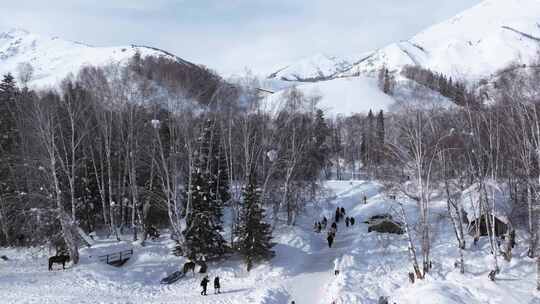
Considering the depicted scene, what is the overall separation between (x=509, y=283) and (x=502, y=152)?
1000 centimetres

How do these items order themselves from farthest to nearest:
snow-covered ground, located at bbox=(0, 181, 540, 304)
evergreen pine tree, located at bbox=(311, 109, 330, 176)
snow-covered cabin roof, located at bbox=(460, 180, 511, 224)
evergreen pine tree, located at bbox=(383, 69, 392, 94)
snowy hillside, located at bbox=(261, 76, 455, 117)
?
evergreen pine tree, located at bbox=(383, 69, 392, 94) < snowy hillside, located at bbox=(261, 76, 455, 117) < evergreen pine tree, located at bbox=(311, 109, 330, 176) < snow-covered cabin roof, located at bbox=(460, 180, 511, 224) < snow-covered ground, located at bbox=(0, 181, 540, 304)

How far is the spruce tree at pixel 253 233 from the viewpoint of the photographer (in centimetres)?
2225

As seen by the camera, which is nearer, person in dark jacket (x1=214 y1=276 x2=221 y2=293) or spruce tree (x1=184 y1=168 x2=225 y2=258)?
person in dark jacket (x1=214 y1=276 x2=221 y2=293)

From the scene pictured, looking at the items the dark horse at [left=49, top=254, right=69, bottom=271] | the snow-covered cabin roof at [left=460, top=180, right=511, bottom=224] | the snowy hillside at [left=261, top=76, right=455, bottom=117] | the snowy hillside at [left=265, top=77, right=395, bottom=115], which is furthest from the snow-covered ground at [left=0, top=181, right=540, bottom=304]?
the snowy hillside at [left=265, top=77, right=395, bottom=115]

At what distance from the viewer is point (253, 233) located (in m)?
22.3

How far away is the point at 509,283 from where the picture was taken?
19.0 metres

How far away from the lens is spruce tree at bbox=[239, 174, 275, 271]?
2225cm

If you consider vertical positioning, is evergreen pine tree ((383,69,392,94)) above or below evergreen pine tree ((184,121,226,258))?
above

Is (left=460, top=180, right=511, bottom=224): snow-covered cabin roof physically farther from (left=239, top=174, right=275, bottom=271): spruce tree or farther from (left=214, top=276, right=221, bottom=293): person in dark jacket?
(left=214, top=276, right=221, bottom=293): person in dark jacket

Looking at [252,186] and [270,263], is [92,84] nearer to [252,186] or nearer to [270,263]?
[252,186]

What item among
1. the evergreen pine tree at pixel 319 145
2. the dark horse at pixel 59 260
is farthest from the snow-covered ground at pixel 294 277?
the evergreen pine tree at pixel 319 145

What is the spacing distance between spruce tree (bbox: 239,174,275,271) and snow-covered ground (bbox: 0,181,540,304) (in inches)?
26.4

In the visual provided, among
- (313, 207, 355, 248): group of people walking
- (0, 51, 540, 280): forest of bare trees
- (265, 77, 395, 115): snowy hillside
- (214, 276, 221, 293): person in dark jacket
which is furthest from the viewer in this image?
(265, 77, 395, 115): snowy hillside

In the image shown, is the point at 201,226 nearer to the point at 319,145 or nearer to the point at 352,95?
the point at 319,145
